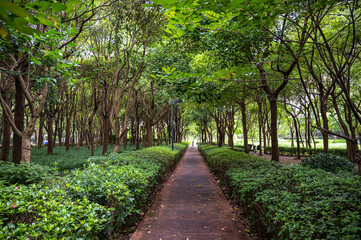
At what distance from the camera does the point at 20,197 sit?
2.43m

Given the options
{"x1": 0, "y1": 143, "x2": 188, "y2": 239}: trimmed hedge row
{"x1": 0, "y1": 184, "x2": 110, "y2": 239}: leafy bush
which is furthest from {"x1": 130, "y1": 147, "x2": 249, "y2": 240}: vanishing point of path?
{"x1": 0, "y1": 184, "x2": 110, "y2": 239}: leafy bush

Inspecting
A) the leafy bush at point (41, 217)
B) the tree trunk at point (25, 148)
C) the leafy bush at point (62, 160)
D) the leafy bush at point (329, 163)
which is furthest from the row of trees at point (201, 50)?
the leafy bush at point (62, 160)

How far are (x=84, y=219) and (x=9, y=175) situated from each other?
6.74 feet

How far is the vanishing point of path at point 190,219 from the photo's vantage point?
4.01m

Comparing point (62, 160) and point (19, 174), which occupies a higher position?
point (19, 174)

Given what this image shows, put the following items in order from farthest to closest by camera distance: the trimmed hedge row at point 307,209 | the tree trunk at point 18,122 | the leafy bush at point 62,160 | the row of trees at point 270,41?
the leafy bush at point 62,160 → the tree trunk at point 18,122 → the row of trees at point 270,41 → the trimmed hedge row at point 307,209

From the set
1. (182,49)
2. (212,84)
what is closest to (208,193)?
(212,84)

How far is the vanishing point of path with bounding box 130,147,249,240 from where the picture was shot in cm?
401

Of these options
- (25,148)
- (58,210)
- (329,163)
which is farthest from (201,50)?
(58,210)

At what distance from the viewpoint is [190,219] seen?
481 centimetres

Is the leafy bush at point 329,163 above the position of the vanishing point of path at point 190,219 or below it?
above

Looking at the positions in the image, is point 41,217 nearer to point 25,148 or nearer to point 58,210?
point 58,210

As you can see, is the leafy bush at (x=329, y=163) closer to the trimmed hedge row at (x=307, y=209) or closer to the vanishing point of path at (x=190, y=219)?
the vanishing point of path at (x=190, y=219)

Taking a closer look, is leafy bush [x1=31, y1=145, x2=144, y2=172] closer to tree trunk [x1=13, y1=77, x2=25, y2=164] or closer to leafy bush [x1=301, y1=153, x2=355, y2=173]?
tree trunk [x1=13, y1=77, x2=25, y2=164]
